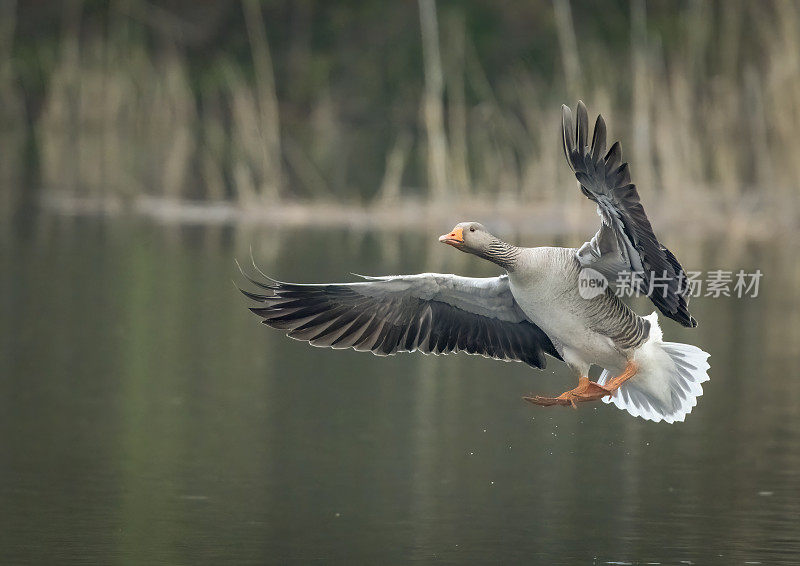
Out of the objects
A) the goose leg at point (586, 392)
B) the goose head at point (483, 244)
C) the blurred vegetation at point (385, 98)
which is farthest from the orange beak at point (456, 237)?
the blurred vegetation at point (385, 98)

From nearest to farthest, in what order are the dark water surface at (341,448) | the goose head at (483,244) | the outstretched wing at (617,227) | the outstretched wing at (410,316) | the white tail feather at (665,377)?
1. the outstretched wing at (617,227)
2. the goose head at (483,244)
3. the dark water surface at (341,448)
4. the outstretched wing at (410,316)
5. the white tail feather at (665,377)

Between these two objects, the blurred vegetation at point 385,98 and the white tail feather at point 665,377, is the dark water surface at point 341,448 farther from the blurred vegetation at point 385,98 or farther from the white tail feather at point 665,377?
the blurred vegetation at point 385,98

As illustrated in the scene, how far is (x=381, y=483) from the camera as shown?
9680mm

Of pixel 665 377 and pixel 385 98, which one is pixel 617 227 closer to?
pixel 665 377

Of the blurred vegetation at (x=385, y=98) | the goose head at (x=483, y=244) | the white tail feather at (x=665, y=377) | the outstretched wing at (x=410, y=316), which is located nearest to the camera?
the goose head at (x=483, y=244)

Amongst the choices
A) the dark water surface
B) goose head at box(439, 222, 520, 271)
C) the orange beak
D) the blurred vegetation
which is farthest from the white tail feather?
the blurred vegetation

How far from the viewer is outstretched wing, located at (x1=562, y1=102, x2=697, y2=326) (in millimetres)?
7426

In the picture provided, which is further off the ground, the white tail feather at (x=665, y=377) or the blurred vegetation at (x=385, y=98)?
the blurred vegetation at (x=385, y=98)

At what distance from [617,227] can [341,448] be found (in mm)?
3465

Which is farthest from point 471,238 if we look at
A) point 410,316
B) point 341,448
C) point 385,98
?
point 385,98

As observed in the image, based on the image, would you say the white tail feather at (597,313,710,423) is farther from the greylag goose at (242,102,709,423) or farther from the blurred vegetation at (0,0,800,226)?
the blurred vegetation at (0,0,800,226)

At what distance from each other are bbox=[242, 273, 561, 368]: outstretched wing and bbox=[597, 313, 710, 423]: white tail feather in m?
0.63

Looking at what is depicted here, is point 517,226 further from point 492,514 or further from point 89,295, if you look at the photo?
point 492,514

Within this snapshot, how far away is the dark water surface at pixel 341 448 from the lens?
8.48 meters
